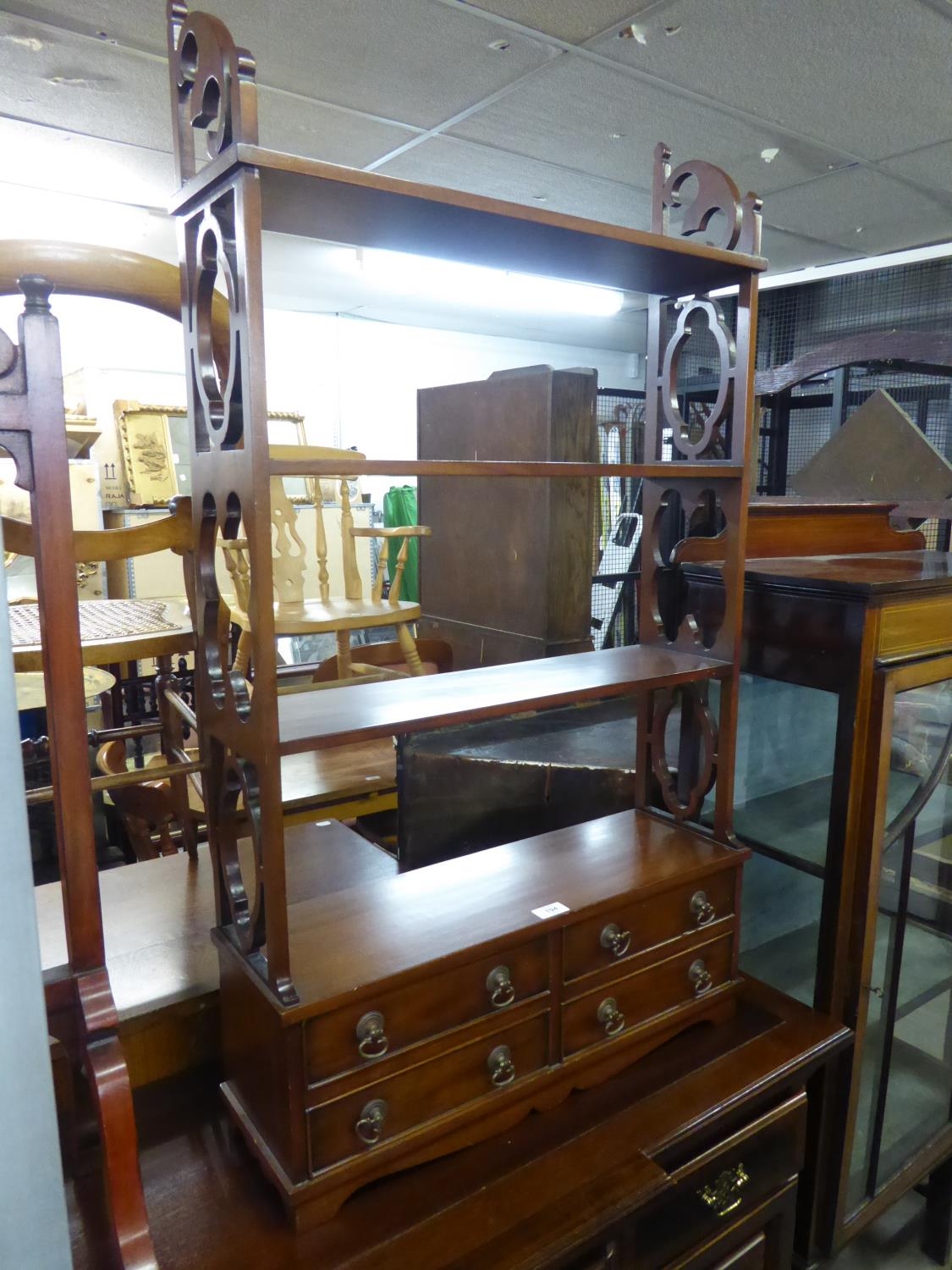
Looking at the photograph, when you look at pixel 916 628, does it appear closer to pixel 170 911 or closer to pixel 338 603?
pixel 170 911

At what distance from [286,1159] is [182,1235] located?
0.13 m

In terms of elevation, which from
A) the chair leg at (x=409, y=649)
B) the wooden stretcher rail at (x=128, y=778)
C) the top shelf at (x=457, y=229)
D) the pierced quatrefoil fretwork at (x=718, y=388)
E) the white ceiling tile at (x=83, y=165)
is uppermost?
the white ceiling tile at (x=83, y=165)

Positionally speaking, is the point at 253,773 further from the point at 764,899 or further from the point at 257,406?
the point at 764,899

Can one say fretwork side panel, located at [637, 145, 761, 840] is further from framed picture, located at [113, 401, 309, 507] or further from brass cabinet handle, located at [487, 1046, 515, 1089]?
framed picture, located at [113, 401, 309, 507]

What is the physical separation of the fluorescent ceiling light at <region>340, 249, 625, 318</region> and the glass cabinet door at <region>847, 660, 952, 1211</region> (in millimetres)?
3850

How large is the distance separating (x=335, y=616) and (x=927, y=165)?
3152 millimetres

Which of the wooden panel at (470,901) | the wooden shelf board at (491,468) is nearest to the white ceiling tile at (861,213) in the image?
the wooden shelf board at (491,468)

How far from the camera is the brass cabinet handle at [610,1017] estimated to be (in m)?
1.17

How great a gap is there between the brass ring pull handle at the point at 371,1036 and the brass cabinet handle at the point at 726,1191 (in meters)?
0.58

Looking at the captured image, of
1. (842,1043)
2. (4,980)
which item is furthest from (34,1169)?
(842,1043)

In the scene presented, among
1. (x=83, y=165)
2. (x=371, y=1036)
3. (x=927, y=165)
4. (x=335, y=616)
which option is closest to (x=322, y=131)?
(x=83, y=165)

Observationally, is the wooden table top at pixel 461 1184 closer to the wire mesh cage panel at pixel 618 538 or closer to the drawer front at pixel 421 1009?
the drawer front at pixel 421 1009

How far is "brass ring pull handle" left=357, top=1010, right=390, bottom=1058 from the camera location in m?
0.95

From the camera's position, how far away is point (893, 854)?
4.73ft
